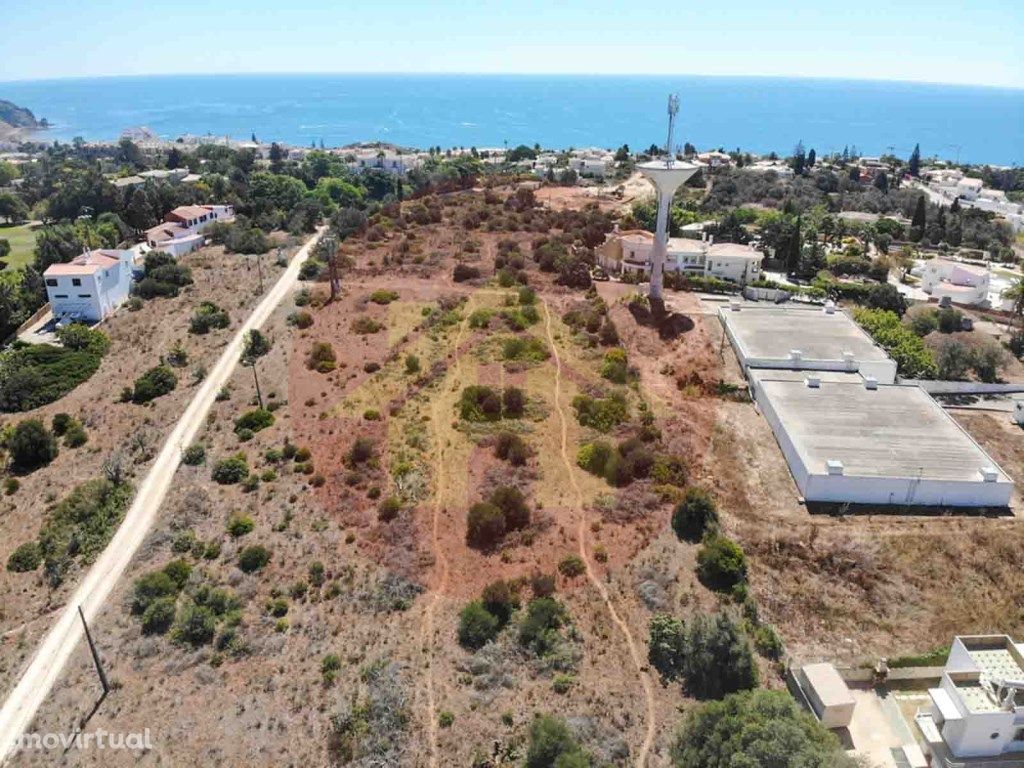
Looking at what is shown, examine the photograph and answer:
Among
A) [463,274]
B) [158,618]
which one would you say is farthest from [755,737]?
[463,274]

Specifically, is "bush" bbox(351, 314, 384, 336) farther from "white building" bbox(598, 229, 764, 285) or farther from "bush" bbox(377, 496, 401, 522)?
"white building" bbox(598, 229, 764, 285)

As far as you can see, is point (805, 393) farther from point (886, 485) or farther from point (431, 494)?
point (431, 494)

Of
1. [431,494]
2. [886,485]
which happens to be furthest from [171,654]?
[886,485]

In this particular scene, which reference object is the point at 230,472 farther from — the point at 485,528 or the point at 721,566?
the point at 721,566

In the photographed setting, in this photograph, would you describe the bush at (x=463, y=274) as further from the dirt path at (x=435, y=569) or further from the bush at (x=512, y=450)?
the bush at (x=512, y=450)

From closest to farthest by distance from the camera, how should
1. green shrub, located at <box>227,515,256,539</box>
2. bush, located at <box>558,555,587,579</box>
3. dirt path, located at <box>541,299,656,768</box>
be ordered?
dirt path, located at <box>541,299,656,768</box>
bush, located at <box>558,555,587,579</box>
green shrub, located at <box>227,515,256,539</box>

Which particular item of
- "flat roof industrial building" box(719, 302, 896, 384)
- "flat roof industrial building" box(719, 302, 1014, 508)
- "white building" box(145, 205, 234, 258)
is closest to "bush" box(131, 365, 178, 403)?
"white building" box(145, 205, 234, 258)
